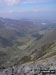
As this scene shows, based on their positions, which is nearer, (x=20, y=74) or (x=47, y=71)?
(x=47, y=71)

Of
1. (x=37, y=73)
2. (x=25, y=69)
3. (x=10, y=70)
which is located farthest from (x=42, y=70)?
(x=10, y=70)

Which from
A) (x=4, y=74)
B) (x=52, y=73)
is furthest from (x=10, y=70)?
(x=52, y=73)

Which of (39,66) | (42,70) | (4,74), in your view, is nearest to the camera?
(42,70)

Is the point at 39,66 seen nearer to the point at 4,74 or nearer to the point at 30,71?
the point at 30,71

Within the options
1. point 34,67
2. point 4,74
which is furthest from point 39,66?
point 4,74

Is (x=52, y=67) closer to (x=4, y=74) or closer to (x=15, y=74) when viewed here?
(x=15, y=74)

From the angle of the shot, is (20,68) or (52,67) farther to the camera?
(20,68)

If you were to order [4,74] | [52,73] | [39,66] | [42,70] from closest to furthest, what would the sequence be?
[52,73] → [42,70] → [39,66] → [4,74]

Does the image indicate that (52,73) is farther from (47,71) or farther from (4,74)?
(4,74)
